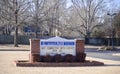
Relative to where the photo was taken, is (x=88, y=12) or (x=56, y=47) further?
(x=88, y=12)

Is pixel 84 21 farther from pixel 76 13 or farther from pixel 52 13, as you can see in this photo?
pixel 52 13

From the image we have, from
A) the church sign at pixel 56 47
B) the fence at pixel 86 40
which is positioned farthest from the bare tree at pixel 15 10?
the church sign at pixel 56 47

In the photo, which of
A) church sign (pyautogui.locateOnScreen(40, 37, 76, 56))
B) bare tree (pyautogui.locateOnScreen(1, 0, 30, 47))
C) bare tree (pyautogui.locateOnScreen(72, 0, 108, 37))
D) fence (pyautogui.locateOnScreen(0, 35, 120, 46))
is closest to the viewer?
church sign (pyautogui.locateOnScreen(40, 37, 76, 56))

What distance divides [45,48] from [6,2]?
101 feet

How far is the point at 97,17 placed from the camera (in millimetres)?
76188

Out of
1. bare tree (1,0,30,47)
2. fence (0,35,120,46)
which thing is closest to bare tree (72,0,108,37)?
fence (0,35,120,46)

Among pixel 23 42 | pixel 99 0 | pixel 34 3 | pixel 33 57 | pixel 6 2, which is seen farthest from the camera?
pixel 99 0

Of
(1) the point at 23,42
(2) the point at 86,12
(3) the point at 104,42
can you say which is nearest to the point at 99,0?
(2) the point at 86,12

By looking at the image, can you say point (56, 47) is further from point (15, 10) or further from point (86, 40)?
point (86, 40)

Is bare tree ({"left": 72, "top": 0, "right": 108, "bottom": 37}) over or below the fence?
over

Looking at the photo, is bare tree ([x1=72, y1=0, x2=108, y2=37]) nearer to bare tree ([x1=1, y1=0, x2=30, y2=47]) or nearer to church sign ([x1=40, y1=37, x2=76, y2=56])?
bare tree ([x1=1, y1=0, x2=30, y2=47])

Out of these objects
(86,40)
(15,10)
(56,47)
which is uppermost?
(15,10)

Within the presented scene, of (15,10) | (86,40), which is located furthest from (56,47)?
(86,40)

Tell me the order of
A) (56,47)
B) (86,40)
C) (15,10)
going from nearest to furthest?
(56,47)
(15,10)
(86,40)
